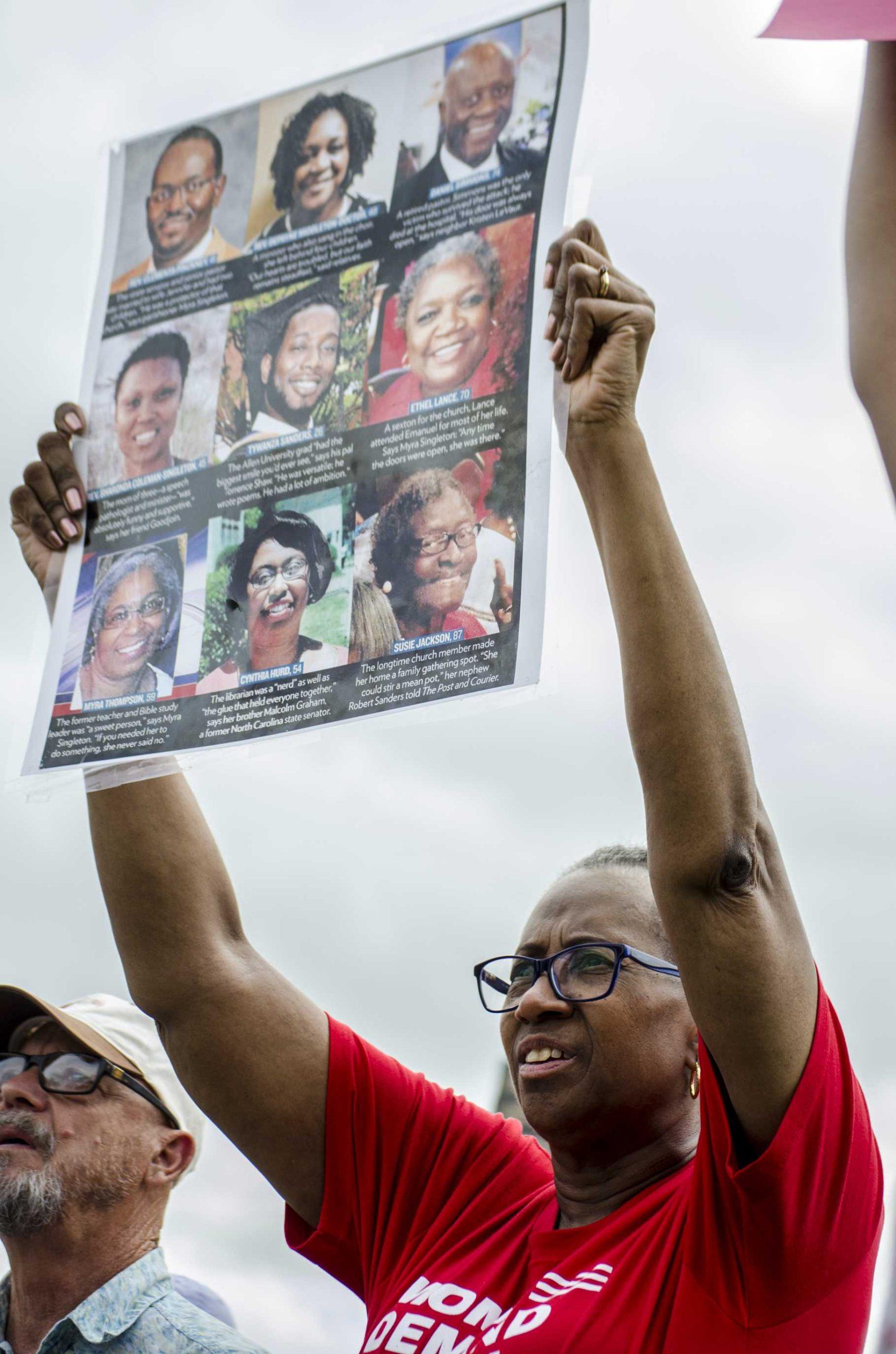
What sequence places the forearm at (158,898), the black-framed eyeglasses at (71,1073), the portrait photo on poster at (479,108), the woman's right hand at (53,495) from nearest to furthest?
the portrait photo on poster at (479,108), the woman's right hand at (53,495), the forearm at (158,898), the black-framed eyeglasses at (71,1073)

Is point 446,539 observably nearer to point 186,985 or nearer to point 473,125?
→ point 473,125

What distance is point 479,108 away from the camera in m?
2.27

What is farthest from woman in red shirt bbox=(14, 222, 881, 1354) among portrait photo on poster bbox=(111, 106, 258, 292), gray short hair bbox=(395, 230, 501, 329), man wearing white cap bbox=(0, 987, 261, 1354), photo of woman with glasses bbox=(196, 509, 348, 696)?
man wearing white cap bbox=(0, 987, 261, 1354)

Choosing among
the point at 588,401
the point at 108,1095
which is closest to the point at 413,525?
the point at 588,401

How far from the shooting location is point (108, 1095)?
355 cm

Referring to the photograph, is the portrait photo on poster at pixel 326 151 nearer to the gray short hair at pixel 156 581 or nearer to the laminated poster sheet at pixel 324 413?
the laminated poster sheet at pixel 324 413

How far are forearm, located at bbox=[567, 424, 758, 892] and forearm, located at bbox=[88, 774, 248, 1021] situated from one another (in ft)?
3.84

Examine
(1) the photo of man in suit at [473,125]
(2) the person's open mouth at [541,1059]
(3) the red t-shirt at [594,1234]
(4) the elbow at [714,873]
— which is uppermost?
(1) the photo of man in suit at [473,125]

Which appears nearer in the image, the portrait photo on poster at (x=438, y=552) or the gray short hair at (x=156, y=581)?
the portrait photo on poster at (x=438, y=552)

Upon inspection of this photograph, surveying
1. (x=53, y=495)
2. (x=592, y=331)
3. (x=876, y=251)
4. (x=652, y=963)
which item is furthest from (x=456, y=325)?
(x=652, y=963)

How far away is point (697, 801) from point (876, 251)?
0.85 m

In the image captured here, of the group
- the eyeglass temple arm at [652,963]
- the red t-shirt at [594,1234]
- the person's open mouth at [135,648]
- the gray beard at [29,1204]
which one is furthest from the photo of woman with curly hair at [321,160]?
the gray beard at [29,1204]

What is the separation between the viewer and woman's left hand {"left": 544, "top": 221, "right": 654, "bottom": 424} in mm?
2080

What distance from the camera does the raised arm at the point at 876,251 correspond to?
1.15 meters
